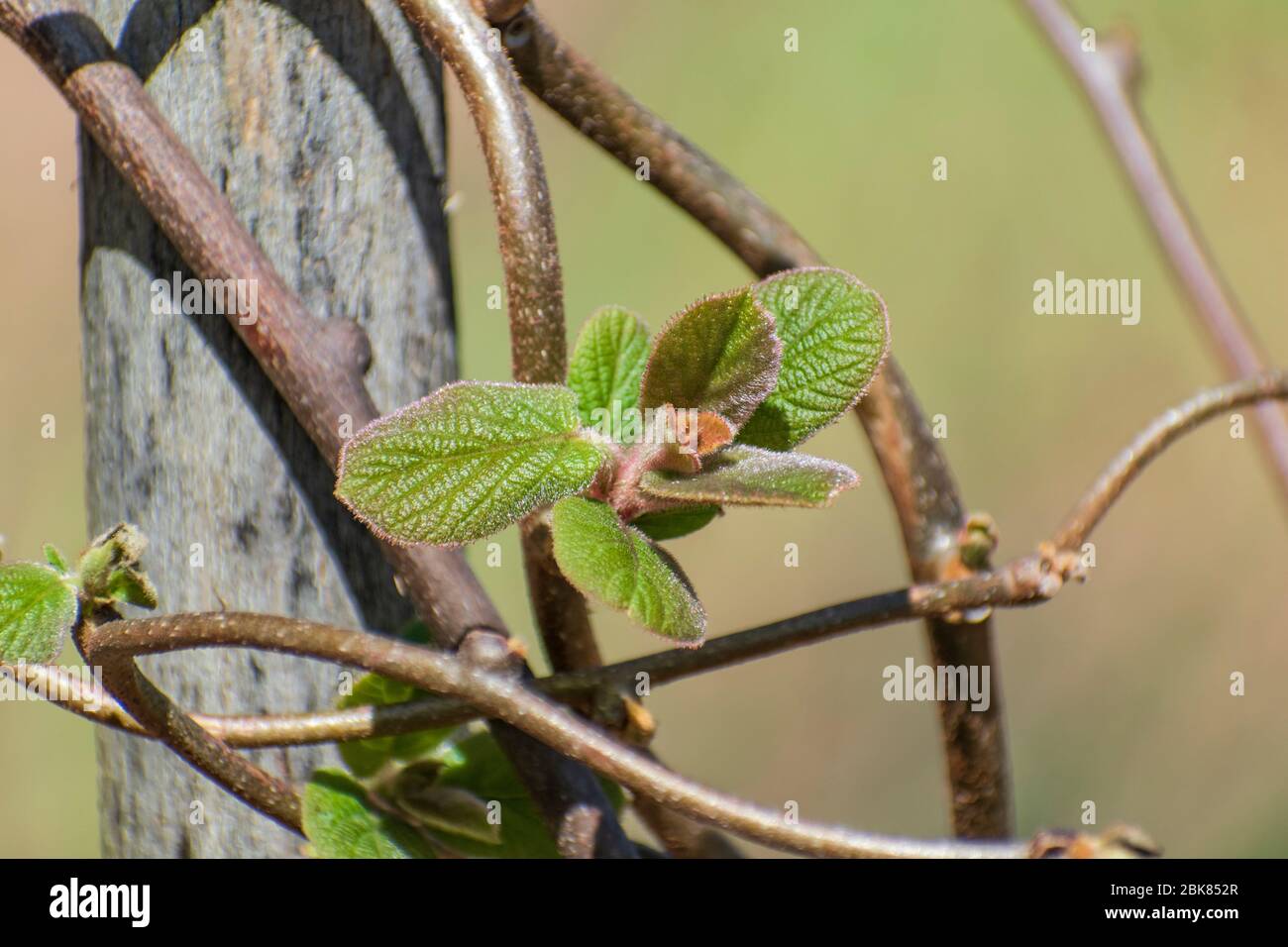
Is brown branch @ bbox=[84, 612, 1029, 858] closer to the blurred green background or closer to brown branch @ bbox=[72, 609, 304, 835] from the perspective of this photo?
brown branch @ bbox=[72, 609, 304, 835]

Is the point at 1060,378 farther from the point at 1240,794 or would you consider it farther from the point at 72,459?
the point at 72,459

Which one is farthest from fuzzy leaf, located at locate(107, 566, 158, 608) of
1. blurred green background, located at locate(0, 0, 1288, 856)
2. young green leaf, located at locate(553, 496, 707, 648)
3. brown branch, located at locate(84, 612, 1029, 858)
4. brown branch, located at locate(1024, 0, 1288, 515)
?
blurred green background, located at locate(0, 0, 1288, 856)

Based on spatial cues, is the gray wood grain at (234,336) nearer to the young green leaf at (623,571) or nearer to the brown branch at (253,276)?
the brown branch at (253,276)

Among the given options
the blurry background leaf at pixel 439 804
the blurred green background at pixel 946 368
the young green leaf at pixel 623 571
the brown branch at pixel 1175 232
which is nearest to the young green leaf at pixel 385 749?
the blurry background leaf at pixel 439 804

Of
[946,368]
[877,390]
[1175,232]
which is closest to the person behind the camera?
[877,390]

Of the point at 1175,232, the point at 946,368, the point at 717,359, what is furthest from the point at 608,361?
the point at 946,368

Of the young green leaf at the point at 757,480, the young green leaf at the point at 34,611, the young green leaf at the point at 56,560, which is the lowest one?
the young green leaf at the point at 34,611

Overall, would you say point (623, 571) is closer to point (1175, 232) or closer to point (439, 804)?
point (439, 804)
